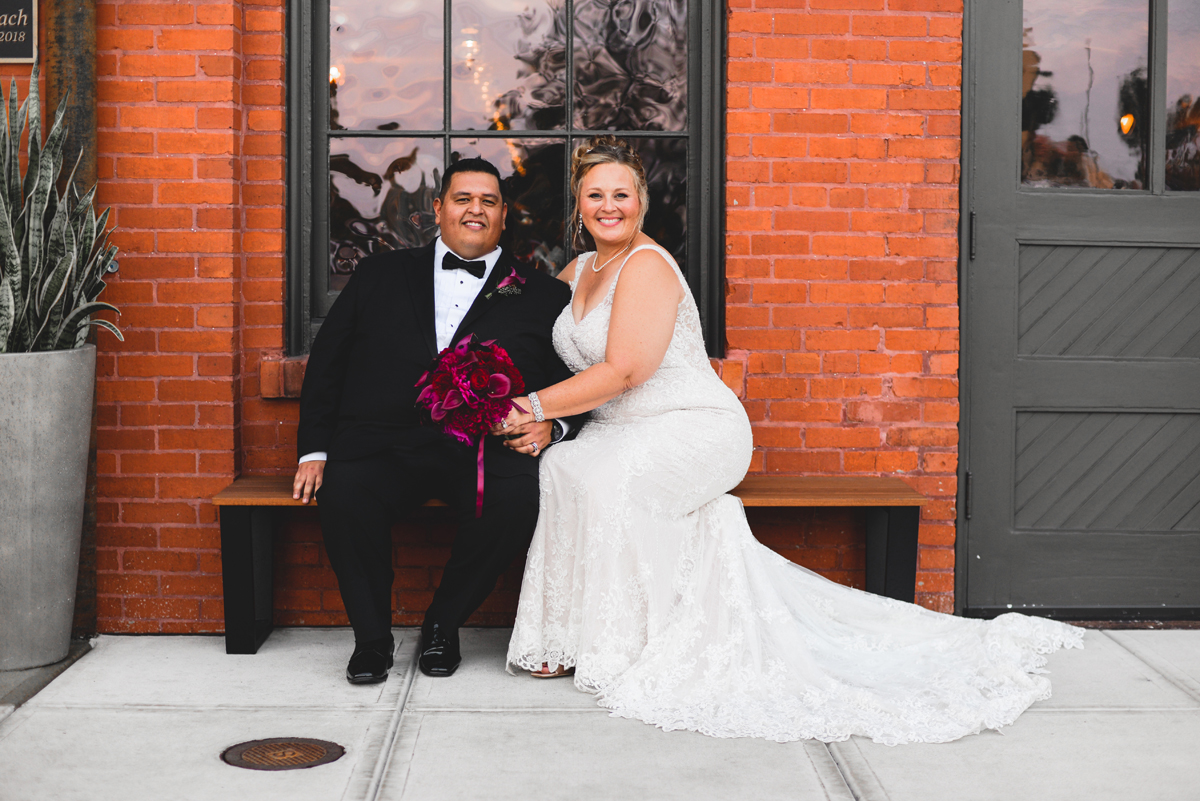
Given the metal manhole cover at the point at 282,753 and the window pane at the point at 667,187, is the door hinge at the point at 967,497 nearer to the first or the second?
the window pane at the point at 667,187

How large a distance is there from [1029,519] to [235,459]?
3.07m

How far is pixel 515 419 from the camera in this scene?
3762 millimetres

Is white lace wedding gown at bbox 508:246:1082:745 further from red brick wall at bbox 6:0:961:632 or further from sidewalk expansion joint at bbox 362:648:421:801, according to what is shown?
red brick wall at bbox 6:0:961:632

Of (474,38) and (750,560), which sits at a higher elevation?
(474,38)

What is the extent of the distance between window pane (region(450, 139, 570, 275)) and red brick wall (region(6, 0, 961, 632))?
2.26ft

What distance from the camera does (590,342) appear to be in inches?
154

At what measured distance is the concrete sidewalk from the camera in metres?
2.86

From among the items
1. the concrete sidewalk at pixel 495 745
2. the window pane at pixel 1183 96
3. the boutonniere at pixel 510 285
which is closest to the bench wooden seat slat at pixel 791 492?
Result: the concrete sidewalk at pixel 495 745

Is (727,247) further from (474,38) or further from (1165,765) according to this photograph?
(1165,765)

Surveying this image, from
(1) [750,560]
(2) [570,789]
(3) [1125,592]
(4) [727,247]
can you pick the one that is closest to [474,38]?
(4) [727,247]

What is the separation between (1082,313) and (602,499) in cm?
211

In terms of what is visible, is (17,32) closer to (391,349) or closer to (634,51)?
(391,349)

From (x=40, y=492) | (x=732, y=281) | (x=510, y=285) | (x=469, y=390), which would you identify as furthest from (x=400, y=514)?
(x=732, y=281)

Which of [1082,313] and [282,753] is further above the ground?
[1082,313]
